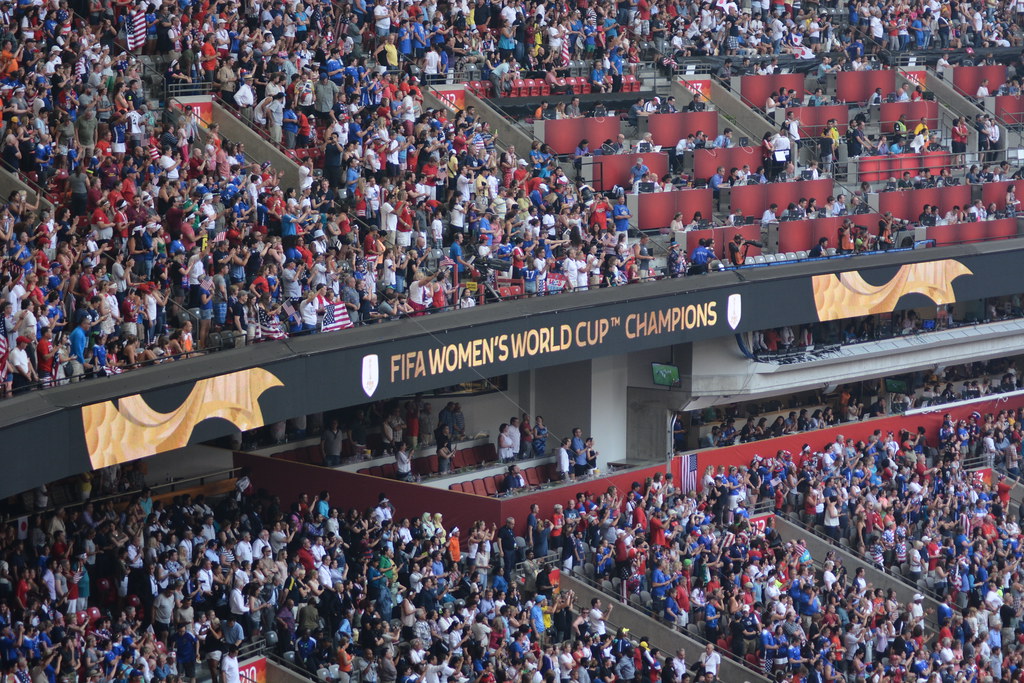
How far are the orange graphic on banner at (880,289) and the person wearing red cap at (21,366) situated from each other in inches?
570

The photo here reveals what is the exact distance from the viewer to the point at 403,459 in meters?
26.2

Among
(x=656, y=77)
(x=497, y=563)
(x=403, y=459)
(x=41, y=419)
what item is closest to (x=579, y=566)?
(x=497, y=563)

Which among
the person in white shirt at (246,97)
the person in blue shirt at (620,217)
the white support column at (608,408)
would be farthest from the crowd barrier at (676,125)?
the person in white shirt at (246,97)

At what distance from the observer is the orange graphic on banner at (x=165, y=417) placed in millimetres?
19219

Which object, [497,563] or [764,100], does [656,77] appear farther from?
[497,563]

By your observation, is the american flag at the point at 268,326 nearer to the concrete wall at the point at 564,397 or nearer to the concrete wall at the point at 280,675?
the concrete wall at the point at 280,675

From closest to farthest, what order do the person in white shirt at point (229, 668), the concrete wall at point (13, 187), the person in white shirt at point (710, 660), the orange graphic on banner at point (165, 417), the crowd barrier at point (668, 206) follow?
the orange graphic on banner at point (165, 417), the person in white shirt at point (229, 668), the concrete wall at point (13, 187), the person in white shirt at point (710, 660), the crowd barrier at point (668, 206)

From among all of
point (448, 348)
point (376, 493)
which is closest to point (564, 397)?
point (376, 493)

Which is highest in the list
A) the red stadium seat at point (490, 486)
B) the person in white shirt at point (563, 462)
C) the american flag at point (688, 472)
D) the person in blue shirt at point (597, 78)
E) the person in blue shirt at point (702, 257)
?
the person in blue shirt at point (597, 78)

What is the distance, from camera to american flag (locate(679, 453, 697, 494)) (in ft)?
95.7

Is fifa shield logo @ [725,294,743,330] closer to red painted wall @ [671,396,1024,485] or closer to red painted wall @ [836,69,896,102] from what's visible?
red painted wall @ [671,396,1024,485]

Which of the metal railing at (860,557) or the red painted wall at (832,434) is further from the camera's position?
the red painted wall at (832,434)

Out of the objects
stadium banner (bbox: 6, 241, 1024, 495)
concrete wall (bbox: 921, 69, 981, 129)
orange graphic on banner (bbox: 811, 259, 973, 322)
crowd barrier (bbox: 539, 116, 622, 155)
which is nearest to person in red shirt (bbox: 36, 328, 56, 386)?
stadium banner (bbox: 6, 241, 1024, 495)

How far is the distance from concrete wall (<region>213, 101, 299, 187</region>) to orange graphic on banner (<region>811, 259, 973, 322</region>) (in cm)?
890
